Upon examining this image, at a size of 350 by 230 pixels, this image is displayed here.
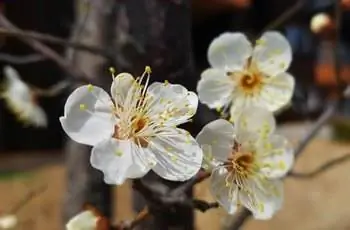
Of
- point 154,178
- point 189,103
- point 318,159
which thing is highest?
point 189,103

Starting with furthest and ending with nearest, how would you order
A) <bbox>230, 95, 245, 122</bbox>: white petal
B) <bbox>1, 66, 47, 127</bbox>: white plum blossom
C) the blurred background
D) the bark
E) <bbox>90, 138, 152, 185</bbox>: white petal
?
the blurred background → <bbox>1, 66, 47, 127</bbox>: white plum blossom → the bark → <bbox>230, 95, 245, 122</bbox>: white petal → <bbox>90, 138, 152, 185</bbox>: white petal

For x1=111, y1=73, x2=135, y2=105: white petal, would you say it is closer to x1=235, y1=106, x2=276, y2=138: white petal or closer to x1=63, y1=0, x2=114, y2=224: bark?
x1=235, y1=106, x2=276, y2=138: white petal

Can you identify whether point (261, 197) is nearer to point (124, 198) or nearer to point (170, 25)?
point (170, 25)

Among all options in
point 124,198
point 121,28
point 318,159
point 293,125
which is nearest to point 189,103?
point 121,28

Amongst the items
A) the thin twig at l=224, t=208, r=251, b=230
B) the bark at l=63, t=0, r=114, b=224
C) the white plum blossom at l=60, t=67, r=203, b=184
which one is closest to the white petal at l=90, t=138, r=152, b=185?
the white plum blossom at l=60, t=67, r=203, b=184

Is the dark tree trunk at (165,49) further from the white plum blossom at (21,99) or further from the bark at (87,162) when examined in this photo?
the white plum blossom at (21,99)

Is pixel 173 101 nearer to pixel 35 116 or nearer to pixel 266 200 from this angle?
pixel 266 200

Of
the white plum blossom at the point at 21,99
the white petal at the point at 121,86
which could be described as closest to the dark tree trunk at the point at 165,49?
the white petal at the point at 121,86

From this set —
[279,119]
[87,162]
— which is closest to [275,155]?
[87,162]
